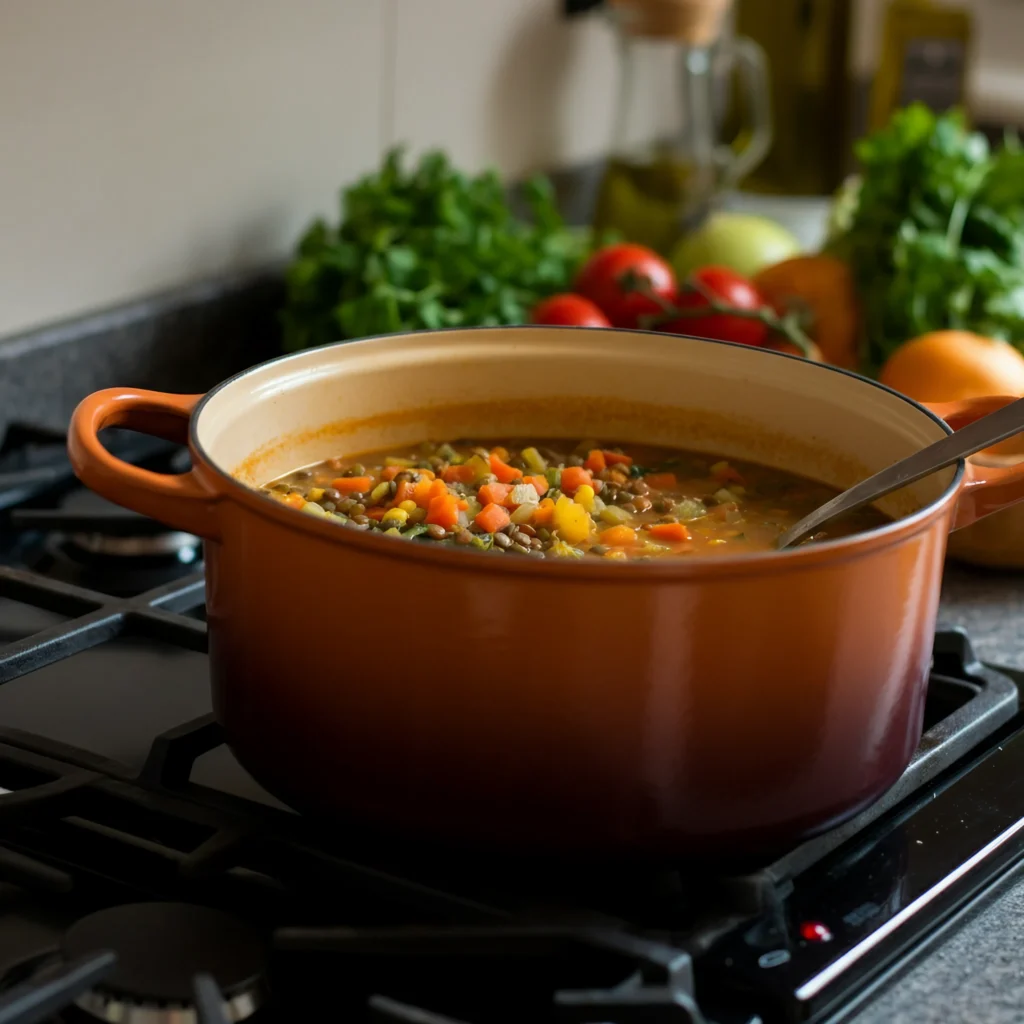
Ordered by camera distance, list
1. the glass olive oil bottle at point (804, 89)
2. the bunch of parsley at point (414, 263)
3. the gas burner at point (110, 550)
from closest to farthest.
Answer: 1. the gas burner at point (110, 550)
2. the bunch of parsley at point (414, 263)
3. the glass olive oil bottle at point (804, 89)

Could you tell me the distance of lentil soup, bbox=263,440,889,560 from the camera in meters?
0.86

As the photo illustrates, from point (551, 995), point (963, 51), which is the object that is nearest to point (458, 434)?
point (551, 995)

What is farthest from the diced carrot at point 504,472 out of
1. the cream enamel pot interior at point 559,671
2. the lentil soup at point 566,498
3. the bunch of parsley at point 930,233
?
the bunch of parsley at point 930,233

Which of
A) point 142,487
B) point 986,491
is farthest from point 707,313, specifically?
point 142,487

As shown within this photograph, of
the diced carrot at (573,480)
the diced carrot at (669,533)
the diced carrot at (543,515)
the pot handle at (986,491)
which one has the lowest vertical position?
the diced carrot at (669,533)

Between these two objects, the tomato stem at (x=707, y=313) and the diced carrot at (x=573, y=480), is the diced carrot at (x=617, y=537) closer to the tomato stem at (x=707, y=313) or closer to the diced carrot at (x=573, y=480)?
the diced carrot at (x=573, y=480)

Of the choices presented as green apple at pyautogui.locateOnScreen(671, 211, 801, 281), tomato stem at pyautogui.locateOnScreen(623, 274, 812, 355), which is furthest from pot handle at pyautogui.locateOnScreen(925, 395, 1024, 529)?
green apple at pyautogui.locateOnScreen(671, 211, 801, 281)

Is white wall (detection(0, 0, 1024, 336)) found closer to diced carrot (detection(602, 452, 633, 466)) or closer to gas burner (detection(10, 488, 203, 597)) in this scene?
gas burner (detection(10, 488, 203, 597))

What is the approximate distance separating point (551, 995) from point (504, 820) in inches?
2.9

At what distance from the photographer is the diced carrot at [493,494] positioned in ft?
2.88

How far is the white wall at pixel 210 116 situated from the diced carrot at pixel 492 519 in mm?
598

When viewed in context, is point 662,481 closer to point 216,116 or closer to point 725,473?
point 725,473

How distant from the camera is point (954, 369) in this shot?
1262 millimetres

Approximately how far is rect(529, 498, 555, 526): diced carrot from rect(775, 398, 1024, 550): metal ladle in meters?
0.14
